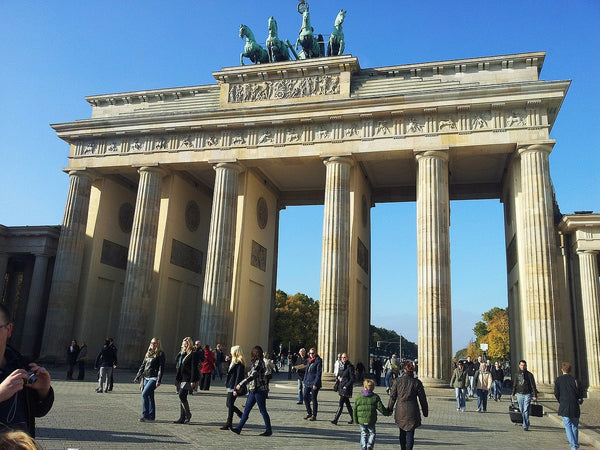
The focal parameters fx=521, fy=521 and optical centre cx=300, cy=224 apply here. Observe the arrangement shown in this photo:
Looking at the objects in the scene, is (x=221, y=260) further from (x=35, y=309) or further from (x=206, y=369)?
(x=35, y=309)

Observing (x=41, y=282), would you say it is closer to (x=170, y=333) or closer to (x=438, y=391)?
(x=170, y=333)

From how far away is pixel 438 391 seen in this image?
22297 millimetres

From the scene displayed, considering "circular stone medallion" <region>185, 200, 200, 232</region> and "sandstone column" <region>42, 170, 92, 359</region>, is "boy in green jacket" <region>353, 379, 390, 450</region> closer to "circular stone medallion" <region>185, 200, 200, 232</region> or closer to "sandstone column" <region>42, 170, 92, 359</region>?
"sandstone column" <region>42, 170, 92, 359</region>

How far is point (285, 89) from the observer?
2977 centimetres

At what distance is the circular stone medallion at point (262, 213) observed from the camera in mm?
33281

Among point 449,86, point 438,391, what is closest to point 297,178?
point 449,86

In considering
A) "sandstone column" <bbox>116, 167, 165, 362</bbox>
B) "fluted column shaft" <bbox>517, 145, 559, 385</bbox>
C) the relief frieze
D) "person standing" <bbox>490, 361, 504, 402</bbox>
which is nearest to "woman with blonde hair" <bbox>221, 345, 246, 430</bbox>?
"person standing" <bbox>490, 361, 504, 402</bbox>

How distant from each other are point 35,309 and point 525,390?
2919 centimetres

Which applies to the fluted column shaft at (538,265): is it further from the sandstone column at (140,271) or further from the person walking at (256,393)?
the sandstone column at (140,271)

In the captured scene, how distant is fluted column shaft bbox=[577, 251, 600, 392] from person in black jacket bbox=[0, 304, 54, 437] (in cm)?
2556

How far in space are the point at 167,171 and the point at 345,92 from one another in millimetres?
11539

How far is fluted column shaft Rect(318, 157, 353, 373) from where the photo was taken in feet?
82.2

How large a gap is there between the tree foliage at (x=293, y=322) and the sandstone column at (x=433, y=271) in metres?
42.5

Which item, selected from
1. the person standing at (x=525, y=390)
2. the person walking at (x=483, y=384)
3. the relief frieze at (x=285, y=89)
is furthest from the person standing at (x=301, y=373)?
the relief frieze at (x=285, y=89)
